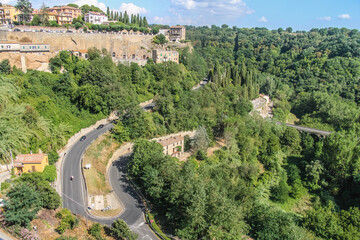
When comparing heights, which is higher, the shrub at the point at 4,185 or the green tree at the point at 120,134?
the green tree at the point at 120,134

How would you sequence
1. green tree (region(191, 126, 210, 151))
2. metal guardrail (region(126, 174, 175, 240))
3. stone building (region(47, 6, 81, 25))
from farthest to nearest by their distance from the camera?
1. stone building (region(47, 6, 81, 25))
2. green tree (region(191, 126, 210, 151))
3. metal guardrail (region(126, 174, 175, 240))

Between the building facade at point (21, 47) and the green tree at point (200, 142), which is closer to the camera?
the building facade at point (21, 47)

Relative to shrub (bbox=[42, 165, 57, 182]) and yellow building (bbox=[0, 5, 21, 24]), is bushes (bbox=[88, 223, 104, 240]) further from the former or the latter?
yellow building (bbox=[0, 5, 21, 24])

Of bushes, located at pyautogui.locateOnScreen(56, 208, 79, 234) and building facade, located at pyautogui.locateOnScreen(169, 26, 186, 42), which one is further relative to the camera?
building facade, located at pyautogui.locateOnScreen(169, 26, 186, 42)

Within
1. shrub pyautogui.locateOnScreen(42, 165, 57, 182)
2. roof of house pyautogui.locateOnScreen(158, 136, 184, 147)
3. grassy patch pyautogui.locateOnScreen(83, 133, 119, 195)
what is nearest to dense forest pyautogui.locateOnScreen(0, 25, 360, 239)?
grassy patch pyautogui.locateOnScreen(83, 133, 119, 195)

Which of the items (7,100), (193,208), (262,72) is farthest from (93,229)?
(262,72)

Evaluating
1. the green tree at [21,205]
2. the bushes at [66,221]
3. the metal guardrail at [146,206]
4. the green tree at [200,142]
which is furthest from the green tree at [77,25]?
the bushes at [66,221]

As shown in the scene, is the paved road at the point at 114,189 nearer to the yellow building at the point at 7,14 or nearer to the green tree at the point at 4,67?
the green tree at the point at 4,67

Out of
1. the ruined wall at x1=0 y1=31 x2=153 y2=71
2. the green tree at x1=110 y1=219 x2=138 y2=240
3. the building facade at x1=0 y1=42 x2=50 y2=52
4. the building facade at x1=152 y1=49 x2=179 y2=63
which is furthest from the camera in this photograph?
the building facade at x1=152 y1=49 x2=179 y2=63
